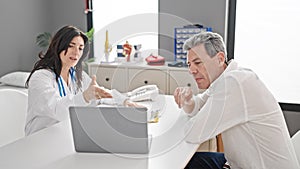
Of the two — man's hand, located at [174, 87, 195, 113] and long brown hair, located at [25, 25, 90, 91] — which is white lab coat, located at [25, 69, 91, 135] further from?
man's hand, located at [174, 87, 195, 113]

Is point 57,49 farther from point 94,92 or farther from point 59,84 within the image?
point 94,92

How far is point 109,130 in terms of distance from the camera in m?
1.45

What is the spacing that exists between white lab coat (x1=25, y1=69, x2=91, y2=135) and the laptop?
0.33m

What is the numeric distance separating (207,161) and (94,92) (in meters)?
0.71

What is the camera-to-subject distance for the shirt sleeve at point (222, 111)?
150 centimetres

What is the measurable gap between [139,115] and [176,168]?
0.24 m

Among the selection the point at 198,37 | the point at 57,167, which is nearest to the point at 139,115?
the point at 57,167

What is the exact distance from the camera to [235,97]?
4.92ft

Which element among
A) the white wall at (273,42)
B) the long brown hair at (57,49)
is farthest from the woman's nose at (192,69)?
the white wall at (273,42)

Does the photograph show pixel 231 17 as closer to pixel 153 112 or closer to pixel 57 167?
pixel 153 112

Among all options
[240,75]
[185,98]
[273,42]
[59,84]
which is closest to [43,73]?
[59,84]

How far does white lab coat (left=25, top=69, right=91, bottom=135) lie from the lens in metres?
1.84

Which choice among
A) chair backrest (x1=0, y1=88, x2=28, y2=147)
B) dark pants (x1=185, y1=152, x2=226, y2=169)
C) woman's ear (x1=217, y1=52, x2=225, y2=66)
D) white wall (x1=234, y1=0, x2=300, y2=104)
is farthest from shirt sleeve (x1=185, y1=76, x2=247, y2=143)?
white wall (x1=234, y1=0, x2=300, y2=104)

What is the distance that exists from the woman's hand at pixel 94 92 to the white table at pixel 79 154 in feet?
0.61
